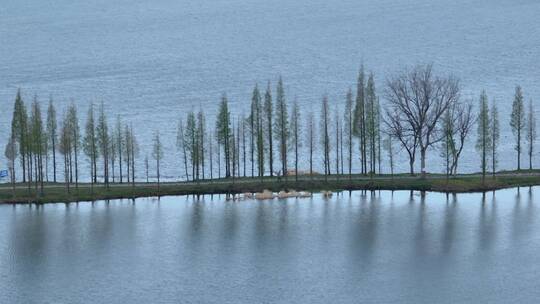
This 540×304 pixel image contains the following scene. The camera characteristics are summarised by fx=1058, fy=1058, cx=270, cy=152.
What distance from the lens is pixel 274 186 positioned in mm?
70250

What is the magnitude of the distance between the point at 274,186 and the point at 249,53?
271 feet

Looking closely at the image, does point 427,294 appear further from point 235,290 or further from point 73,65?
point 73,65

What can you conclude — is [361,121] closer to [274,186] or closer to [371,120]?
[371,120]

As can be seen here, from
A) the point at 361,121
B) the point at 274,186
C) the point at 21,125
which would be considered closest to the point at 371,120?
the point at 361,121

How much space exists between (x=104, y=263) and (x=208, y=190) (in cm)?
2064

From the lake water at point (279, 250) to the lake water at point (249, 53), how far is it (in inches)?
913

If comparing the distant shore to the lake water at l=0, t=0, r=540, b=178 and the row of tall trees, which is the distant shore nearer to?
the row of tall trees

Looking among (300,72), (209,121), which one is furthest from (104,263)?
(300,72)

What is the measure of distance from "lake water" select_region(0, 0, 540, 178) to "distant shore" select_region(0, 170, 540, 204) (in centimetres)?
1444

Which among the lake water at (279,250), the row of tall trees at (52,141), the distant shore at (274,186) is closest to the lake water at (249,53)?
the row of tall trees at (52,141)

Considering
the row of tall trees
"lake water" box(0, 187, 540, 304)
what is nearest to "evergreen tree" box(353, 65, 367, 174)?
"lake water" box(0, 187, 540, 304)

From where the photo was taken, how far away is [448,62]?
447 feet

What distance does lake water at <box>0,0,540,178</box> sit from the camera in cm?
11900

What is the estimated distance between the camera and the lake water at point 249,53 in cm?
11900
